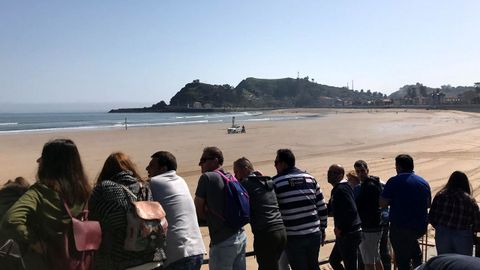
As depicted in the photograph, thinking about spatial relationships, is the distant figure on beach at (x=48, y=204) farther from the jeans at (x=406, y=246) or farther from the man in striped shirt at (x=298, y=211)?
the jeans at (x=406, y=246)

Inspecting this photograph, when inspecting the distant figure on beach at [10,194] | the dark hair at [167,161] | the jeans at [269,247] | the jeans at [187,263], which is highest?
the dark hair at [167,161]

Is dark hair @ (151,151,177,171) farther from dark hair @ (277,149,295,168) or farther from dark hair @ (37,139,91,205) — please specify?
dark hair @ (277,149,295,168)

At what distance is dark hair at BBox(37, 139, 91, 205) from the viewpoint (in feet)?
9.06

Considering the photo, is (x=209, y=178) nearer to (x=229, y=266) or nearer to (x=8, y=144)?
(x=229, y=266)

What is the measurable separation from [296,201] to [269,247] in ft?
1.87

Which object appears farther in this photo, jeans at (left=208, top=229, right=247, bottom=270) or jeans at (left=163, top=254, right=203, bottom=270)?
jeans at (left=208, top=229, right=247, bottom=270)

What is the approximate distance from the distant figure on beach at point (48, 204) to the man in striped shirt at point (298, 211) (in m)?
2.19

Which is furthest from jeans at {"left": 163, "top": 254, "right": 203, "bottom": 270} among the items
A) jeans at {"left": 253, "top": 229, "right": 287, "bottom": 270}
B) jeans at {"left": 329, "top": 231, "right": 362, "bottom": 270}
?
jeans at {"left": 329, "top": 231, "right": 362, "bottom": 270}

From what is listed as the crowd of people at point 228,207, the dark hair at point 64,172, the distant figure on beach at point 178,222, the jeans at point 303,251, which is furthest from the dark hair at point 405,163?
the dark hair at point 64,172

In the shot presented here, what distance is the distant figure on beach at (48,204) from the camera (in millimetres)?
2529

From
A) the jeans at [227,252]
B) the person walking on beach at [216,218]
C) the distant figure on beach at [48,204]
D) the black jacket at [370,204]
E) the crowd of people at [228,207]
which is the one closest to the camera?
the distant figure on beach at [48,204]

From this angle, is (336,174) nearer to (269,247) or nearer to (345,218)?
(345,218)

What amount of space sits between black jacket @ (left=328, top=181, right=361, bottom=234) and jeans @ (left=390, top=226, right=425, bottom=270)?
54 centimetres

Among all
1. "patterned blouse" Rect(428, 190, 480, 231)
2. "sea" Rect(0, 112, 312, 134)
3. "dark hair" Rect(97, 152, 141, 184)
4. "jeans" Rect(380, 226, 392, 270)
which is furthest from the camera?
"sea" Rect(0, 112, 312, 134)
